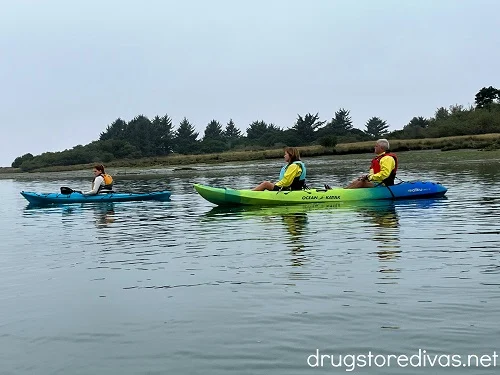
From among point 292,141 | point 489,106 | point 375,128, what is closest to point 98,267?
point 489,106

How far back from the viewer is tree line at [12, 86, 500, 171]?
65.6 m

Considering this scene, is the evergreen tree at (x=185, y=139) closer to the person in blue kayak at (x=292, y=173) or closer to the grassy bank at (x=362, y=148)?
the grassy bank at (x=362, y=148)

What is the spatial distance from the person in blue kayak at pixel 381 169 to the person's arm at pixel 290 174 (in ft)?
4.68

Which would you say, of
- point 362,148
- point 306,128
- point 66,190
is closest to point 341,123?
point 306,128

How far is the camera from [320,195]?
1706 cm

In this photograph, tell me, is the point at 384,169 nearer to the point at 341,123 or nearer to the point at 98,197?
the point at 98,197

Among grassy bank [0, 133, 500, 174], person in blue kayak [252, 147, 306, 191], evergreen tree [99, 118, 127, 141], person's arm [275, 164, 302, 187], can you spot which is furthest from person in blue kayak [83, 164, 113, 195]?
evergreen tree [99, 118, 127, 141]

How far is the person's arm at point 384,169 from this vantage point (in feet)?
56.3

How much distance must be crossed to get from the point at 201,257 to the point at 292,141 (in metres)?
75.3

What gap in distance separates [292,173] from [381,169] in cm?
220

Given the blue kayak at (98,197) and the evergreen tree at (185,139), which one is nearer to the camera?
the blue kayak at (98,197)

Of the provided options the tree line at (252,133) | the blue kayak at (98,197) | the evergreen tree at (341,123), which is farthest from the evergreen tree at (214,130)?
the blue kayak at (98,197)

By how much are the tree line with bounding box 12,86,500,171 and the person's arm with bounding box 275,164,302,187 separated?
144 ft

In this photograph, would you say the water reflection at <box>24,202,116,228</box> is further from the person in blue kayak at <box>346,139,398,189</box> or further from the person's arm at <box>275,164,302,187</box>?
the person in blue kayak at <box>346,139,398,189</box>
